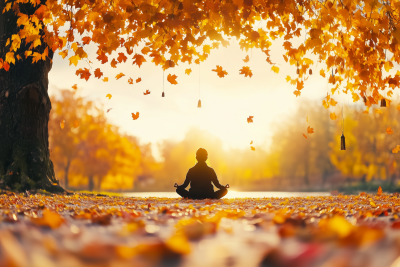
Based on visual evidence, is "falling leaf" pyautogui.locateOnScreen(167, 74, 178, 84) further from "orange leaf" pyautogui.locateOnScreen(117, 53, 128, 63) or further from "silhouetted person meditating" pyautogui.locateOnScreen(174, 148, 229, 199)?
"silhouetted person meditating" pyautogui.locateOnScreen(174, 148, 229, 199)

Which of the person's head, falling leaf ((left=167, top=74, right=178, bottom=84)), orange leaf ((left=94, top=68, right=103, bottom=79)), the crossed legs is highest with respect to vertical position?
orange leaf ((left=94, top=68, right=103, bottom=79))

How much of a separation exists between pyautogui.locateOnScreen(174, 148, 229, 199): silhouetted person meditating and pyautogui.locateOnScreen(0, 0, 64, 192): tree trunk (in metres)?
3.65

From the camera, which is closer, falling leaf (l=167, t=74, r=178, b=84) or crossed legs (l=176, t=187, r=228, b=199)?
falling leaf (l=167, t=74, r=178, b=84)

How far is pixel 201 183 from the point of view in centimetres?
829

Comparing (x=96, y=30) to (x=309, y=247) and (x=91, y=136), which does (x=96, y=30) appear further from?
(x=91, y=136)

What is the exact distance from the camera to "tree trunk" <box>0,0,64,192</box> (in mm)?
8523

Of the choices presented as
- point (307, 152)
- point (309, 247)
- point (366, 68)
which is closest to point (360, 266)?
point (309, 247)

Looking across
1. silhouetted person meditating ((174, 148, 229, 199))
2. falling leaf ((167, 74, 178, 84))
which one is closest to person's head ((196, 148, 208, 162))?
silhouetted person meditating ((174, 148, 229, 199))

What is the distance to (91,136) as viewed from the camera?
106 ft

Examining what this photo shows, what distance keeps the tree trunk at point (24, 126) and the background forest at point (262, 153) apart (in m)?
12.7

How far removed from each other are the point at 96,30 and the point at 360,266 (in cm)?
692

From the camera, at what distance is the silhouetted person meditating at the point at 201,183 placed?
27.1 feet

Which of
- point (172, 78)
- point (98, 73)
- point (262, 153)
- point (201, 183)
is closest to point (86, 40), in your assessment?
point (98, 73)

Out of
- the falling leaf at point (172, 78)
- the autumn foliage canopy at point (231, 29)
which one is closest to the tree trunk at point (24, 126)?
the autumn foliage canopy at point (231, 29)
